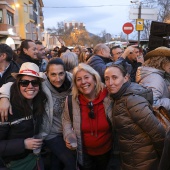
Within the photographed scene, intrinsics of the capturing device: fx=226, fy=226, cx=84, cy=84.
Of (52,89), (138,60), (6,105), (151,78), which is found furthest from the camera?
(138,60)

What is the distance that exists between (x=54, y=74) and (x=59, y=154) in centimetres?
107

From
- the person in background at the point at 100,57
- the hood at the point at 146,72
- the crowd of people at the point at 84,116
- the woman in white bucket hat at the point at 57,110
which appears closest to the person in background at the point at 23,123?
the crowd of people at the point at 84,116

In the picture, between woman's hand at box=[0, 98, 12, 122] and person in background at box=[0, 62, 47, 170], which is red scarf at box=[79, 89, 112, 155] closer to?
person in background at box=[0, 62, 47, 170]

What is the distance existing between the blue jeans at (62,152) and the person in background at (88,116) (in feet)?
0.41

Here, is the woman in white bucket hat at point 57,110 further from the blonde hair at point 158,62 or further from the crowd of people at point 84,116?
the blonde hair at point 158,62

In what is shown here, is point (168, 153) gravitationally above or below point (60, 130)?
above

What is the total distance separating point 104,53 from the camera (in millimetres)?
5512

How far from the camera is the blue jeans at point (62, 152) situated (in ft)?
9.69

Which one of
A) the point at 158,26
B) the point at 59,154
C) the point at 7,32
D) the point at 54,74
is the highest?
the point at 7,32

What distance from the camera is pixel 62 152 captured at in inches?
118

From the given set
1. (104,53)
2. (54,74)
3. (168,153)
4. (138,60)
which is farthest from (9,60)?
(168,153)

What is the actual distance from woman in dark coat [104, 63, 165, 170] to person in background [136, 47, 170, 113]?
0.45 metres

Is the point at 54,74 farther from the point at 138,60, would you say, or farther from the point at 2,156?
the point at 138,60

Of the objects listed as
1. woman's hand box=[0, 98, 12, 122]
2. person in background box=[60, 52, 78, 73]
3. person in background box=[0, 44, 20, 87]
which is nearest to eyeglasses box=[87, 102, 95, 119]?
woman's hand box=[0, 98, 12, 122]
